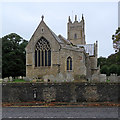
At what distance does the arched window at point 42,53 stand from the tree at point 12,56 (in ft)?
28.2

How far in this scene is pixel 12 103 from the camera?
15.1m

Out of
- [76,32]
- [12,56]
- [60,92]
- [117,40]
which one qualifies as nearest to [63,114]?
[60,92]

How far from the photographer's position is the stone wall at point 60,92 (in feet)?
49.8

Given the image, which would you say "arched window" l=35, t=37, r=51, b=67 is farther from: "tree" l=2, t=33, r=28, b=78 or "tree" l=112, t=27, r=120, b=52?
"tree" l=112, t=27, r=120, b=52

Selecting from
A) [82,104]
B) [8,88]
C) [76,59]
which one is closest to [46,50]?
[76,59]

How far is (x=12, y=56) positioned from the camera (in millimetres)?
34000

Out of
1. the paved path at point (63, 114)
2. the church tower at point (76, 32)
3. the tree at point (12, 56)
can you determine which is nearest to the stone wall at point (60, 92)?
the paved path at point (63, 114)

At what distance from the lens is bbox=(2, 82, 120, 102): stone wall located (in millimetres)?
15172

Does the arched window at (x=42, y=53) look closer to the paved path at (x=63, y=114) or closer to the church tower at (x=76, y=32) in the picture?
the paved path at (x=63, y=114)

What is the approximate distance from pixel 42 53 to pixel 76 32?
31.6 metres

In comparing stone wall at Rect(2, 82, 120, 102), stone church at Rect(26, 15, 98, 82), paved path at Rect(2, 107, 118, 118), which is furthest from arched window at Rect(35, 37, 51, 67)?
paved path at Rect(2, 107, 118, 118)

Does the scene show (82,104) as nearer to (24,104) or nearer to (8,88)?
(24,104)

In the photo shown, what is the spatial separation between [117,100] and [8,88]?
11.2 meters

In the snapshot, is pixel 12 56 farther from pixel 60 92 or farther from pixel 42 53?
pixel 60 92
